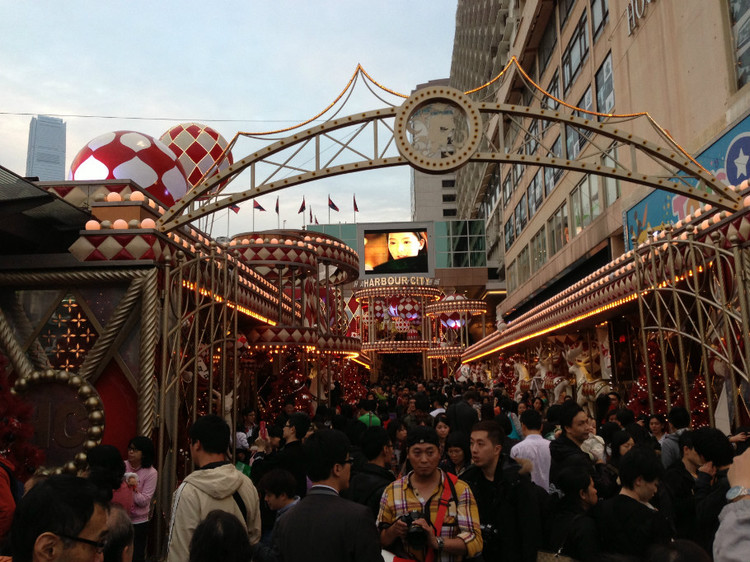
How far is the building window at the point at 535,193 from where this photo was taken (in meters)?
30.6

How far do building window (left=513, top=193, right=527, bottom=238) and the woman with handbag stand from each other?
1250 inches

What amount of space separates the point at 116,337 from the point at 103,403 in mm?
772

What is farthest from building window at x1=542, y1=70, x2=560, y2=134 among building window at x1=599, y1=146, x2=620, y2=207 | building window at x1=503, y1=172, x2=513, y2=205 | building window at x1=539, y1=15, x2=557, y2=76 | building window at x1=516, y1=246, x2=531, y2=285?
building window at x1=503, y1=172, x2=513, y2=205

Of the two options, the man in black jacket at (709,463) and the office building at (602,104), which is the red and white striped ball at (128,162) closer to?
the office building at (602,104)

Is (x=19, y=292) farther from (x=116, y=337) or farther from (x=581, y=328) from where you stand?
(x=581, y=328)

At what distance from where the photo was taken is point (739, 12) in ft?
39.2

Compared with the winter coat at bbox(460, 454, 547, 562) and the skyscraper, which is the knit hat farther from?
the skyscraper

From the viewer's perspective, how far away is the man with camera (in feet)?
11.1

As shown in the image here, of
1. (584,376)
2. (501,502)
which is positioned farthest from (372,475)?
(584,376)

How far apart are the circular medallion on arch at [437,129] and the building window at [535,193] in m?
21.7

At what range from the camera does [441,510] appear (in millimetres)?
3600

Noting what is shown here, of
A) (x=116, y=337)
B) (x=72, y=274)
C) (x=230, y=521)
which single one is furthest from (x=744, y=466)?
(x=72, y=274)

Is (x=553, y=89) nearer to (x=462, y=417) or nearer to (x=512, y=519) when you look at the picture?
(x=462, y=417)

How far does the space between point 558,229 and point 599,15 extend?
29.6ft
